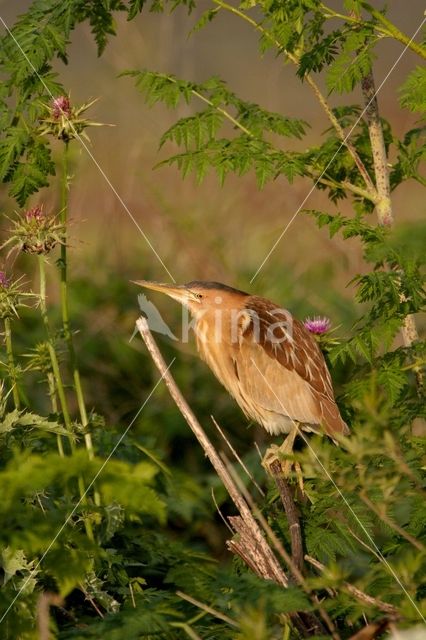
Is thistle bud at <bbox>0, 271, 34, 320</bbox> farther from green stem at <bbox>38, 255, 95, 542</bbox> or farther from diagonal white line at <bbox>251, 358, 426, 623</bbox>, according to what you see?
diagonal white line at <bbox>251, 358, 426, 623</bbox>

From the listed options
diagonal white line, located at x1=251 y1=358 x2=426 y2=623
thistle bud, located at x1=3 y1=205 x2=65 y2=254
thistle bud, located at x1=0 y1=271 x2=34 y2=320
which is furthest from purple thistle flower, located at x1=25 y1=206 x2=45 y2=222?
diagonal white line, located at x1=251 y1=358 x2=426 y2=623

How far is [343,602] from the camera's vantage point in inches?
90.0

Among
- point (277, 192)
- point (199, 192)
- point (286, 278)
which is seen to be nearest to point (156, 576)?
point (286, 278)

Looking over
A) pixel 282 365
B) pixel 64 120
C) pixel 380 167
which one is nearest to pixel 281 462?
pixel 282 365

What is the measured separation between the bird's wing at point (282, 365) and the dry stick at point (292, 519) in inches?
31.2

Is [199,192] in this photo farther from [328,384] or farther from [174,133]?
[174,133]

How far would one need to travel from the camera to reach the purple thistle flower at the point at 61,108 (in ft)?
10.1

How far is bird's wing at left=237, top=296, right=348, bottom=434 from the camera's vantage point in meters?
4.07

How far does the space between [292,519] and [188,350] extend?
2.20 meters

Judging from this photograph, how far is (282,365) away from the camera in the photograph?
421cm

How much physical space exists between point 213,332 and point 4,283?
57.0 inches

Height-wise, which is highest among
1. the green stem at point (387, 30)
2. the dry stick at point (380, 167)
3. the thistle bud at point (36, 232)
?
the green stem at point (387, 30)

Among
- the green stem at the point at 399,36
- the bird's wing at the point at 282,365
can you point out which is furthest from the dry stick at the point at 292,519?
the green stem at the point at 399,36

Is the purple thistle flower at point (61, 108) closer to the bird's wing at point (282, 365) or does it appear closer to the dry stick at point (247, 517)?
the dry stick at point (247, 517)
